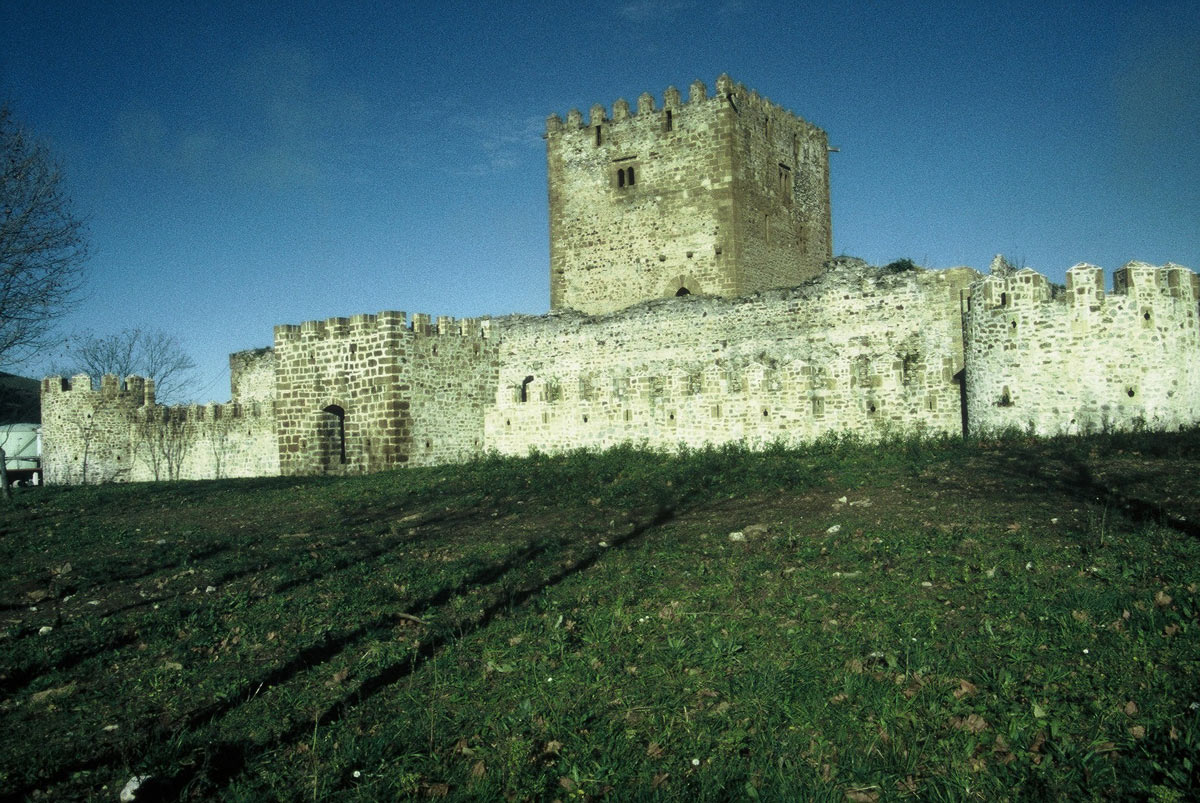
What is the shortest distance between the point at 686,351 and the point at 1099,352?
8.31 metres

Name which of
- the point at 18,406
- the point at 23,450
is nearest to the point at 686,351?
the point at 23,450

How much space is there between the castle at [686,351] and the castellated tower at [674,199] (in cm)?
7

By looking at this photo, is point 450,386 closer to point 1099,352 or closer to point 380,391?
point 380,391

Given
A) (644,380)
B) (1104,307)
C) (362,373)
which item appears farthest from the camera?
(362,373)

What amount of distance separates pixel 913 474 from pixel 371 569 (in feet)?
23.3

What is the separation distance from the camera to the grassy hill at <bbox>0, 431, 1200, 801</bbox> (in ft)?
17.9

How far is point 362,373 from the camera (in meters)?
20.2

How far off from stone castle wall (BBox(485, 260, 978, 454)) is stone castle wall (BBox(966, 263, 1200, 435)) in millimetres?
2108

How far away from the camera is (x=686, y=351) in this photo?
19.9 m

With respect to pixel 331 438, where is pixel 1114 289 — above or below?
above

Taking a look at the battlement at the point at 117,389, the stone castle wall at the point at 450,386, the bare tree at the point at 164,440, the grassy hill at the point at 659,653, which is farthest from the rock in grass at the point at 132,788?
the battlement at the point at 117,389

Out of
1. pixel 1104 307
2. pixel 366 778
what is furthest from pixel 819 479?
pixel 366 778

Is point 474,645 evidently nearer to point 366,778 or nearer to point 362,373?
point 366,778

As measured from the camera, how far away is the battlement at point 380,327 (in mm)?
19984
